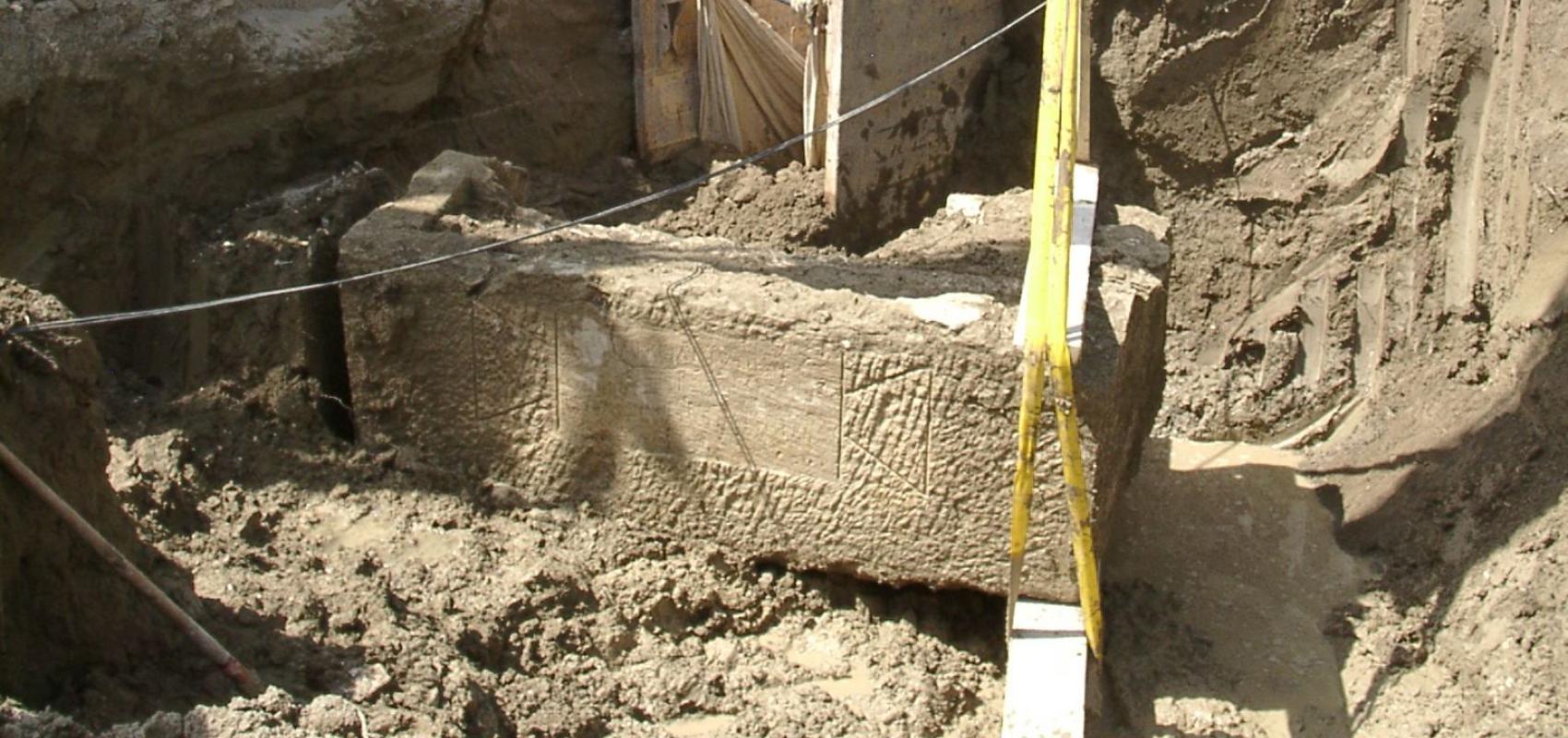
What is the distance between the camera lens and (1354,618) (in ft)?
19.3

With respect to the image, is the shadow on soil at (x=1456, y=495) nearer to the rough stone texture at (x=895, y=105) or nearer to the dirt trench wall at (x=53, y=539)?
the rough stone texture at (x=895, y=105)

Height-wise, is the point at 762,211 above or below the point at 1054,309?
above

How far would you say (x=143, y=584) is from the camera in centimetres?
412

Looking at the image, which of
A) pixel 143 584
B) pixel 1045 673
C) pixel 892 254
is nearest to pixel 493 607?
pixel 143 584

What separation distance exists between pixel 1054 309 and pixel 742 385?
117 cm

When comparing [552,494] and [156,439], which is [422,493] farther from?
[156,439]

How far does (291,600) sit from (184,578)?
31 centimetres

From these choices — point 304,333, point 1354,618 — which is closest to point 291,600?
point 304,333

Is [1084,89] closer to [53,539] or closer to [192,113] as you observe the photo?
[192,113]

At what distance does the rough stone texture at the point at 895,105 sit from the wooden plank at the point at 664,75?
40.7 inches

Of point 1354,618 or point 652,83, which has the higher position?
point 652,83

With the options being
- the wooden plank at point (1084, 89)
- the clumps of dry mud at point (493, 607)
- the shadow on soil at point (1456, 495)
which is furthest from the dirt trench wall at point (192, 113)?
the shadow on soil at point (1456, 495)

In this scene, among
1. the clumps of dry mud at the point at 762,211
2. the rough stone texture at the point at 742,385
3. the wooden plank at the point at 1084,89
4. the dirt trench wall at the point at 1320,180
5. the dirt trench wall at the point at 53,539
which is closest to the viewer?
the dirt trench wall at the point at 53,539

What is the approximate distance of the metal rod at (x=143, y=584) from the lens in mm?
4039
